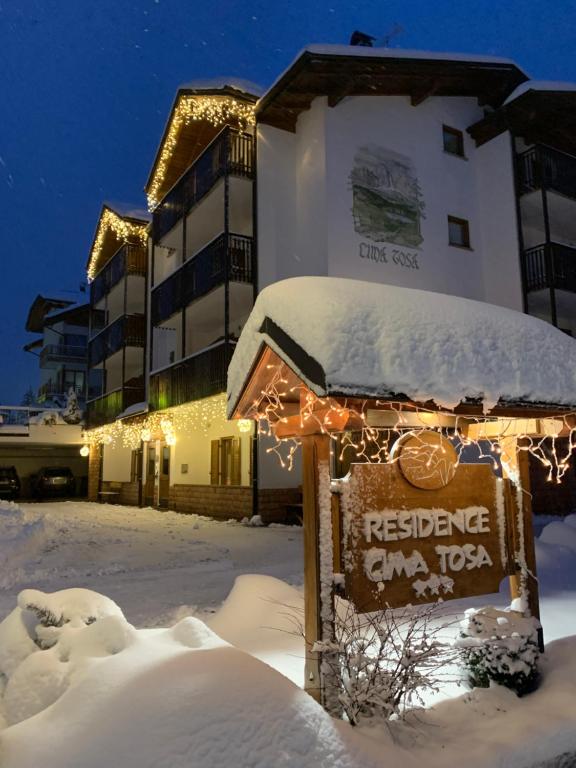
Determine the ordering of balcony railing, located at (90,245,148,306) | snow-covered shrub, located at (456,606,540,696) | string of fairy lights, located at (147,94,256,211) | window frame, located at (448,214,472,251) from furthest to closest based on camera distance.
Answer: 1. balcony railing, located at (90,245,148,306)
2. window frame, located at (448,214,472,251)
3. string of fairy lights, located at (147,94,256,211)
4. snow-covered shrub, located at (456,606,540,696)

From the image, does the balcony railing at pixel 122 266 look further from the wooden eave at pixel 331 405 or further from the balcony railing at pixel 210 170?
the wooden eave at pixel 331 405

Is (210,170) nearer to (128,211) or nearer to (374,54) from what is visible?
(374,54)

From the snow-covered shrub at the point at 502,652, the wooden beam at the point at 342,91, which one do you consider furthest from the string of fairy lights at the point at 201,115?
the snow-covered shrub at the point at 502,652

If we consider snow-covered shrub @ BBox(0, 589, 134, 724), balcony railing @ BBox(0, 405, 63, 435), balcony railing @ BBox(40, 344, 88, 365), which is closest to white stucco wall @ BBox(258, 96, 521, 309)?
snow-covered shrub @ BBox(0, 589, 134, 724)

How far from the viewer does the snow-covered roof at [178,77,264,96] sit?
16.6 metres

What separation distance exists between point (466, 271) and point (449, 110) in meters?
5.15

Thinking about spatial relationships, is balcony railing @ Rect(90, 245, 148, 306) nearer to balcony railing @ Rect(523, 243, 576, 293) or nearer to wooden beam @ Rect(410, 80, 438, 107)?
wooden beam @ Rect(410, 80, 438, 107)

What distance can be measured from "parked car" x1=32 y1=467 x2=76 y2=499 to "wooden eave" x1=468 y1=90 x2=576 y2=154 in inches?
984

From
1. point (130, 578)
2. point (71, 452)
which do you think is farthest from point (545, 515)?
point (71, 452)

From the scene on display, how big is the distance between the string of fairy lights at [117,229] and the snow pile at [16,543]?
14.5 metres

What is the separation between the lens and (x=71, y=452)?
35.6m

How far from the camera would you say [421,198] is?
16000mm

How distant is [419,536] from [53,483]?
28929mm

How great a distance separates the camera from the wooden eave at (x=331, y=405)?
3297mm
